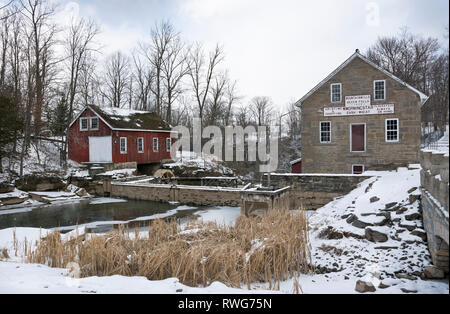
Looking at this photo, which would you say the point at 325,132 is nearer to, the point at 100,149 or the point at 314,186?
the point at 314,186

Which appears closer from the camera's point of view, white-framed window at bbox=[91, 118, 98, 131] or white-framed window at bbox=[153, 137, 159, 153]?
white-framed window at bbox=[91, 118, 98, 131]

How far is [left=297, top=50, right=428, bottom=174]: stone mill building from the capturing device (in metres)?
16.7

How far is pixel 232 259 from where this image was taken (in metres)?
5.99

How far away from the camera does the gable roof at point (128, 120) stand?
1025 inches

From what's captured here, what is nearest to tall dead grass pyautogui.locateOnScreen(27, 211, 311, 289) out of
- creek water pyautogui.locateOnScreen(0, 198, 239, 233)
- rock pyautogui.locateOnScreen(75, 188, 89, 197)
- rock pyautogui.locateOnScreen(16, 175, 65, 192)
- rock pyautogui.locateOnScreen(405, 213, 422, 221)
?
rock pyautogui.locateOnScreen(405, 213, 422, 221)

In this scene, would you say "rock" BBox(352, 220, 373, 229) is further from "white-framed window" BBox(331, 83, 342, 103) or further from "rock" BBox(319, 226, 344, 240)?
"white-framed window" BBox(331, 83, 342, 103)

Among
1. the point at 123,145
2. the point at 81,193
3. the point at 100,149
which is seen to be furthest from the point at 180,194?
the point at 100,149

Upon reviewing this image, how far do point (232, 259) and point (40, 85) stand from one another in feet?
70.3

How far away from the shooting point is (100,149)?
1021 inches

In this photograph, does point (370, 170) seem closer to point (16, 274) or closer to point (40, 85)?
point (16, 274)

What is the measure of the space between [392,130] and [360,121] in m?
1.59

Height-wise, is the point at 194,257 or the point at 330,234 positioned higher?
the point at 194,257

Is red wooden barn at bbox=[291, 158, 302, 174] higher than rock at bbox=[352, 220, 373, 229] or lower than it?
higher
